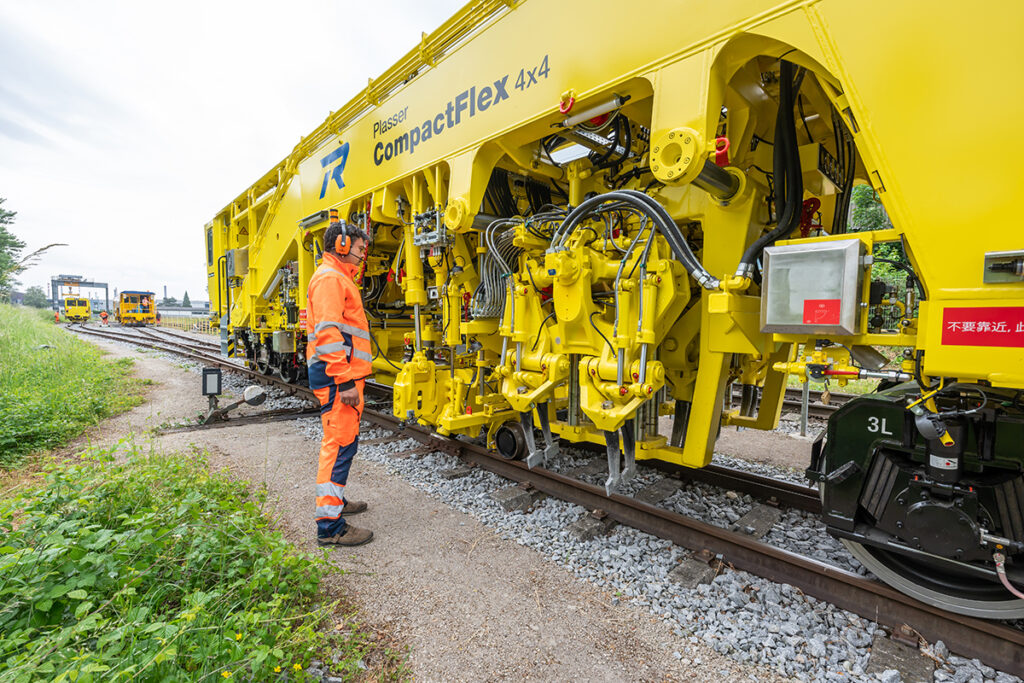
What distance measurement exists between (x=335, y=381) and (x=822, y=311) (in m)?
2.90

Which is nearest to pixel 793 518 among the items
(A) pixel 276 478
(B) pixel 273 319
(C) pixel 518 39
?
(C) pixel 518 39

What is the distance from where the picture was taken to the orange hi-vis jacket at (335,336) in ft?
10.6

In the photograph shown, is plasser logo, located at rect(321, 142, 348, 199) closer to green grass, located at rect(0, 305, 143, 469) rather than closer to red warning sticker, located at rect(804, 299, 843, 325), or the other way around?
green grass, located at rect(0, 305, 143, 469)

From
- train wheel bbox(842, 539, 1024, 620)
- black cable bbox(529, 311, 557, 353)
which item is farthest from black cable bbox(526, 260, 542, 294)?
train wheel bbox(842, 539, 1024, 620)

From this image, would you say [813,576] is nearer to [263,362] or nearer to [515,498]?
[515,498]

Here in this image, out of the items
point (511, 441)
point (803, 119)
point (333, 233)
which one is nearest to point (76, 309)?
point (333, 233)

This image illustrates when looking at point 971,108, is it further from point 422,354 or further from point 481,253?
point 422,354

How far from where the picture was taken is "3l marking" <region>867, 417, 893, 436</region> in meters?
2.22

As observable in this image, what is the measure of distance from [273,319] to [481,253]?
644 centimetres

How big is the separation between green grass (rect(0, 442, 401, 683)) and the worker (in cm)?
39

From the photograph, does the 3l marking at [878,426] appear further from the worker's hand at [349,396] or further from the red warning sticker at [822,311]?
the worker's hand at [349,396]

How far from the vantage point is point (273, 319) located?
9.10 metres

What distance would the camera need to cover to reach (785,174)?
2564mm

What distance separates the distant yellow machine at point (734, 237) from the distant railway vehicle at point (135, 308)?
4247cm
